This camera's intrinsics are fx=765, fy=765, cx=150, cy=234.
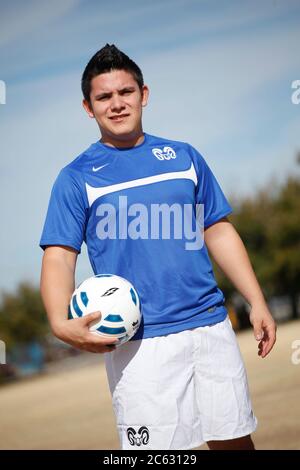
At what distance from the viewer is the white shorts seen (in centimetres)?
353

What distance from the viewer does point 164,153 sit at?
3801 mm

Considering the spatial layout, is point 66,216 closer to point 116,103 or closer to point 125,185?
point 125,185

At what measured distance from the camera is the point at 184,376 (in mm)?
3568

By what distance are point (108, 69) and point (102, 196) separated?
0.66 m

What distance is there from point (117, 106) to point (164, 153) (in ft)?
1.08

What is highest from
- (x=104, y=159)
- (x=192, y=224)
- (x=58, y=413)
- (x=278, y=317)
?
(x=104, y=159)

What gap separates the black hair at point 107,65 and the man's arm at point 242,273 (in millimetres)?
869

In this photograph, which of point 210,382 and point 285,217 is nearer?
point 210,382

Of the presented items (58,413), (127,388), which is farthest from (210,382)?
(58,413)

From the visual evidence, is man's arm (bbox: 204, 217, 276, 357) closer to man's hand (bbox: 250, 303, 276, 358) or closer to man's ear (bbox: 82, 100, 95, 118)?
man's hand (bbox: 250, 303, 276, 358)

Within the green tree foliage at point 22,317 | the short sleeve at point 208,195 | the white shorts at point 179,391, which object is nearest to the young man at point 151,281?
the white shorts at point 179,391

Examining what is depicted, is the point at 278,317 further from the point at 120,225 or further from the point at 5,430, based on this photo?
the point at 120,225

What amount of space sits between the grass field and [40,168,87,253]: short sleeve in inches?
134

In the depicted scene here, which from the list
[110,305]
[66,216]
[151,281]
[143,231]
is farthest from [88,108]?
[110,305]
